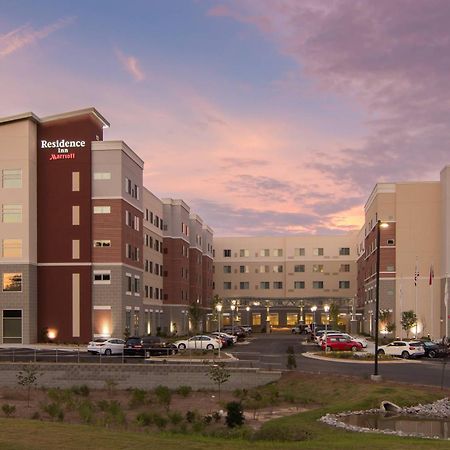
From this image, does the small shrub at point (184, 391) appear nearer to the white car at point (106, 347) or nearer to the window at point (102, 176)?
the white car at point (106, 347)

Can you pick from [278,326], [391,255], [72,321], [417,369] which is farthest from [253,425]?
[278,326]

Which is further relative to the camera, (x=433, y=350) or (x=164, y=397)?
(x=433, y=350)

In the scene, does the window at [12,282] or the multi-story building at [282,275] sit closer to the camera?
the window at [12,282]

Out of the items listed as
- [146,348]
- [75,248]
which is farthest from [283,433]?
[75,248]

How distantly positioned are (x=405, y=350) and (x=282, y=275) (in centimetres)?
8704

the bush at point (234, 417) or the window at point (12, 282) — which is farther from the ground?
the window at point (12, 282)

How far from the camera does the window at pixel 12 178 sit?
73625 mm

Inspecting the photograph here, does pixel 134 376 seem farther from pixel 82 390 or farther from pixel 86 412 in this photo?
pixel 86 412

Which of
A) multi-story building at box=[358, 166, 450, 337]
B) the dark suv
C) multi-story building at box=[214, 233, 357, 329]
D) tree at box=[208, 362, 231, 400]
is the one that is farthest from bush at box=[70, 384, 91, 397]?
multi-story building at box=[214, 233, 357, 329]

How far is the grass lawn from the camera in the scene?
66.9 ft

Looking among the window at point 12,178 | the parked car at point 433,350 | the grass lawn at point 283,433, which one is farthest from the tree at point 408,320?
the grass lawn at point 283,433

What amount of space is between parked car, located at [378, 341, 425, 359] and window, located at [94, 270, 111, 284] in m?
29.1

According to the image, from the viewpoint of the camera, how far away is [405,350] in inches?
2413

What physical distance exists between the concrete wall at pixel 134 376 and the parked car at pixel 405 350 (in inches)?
850
